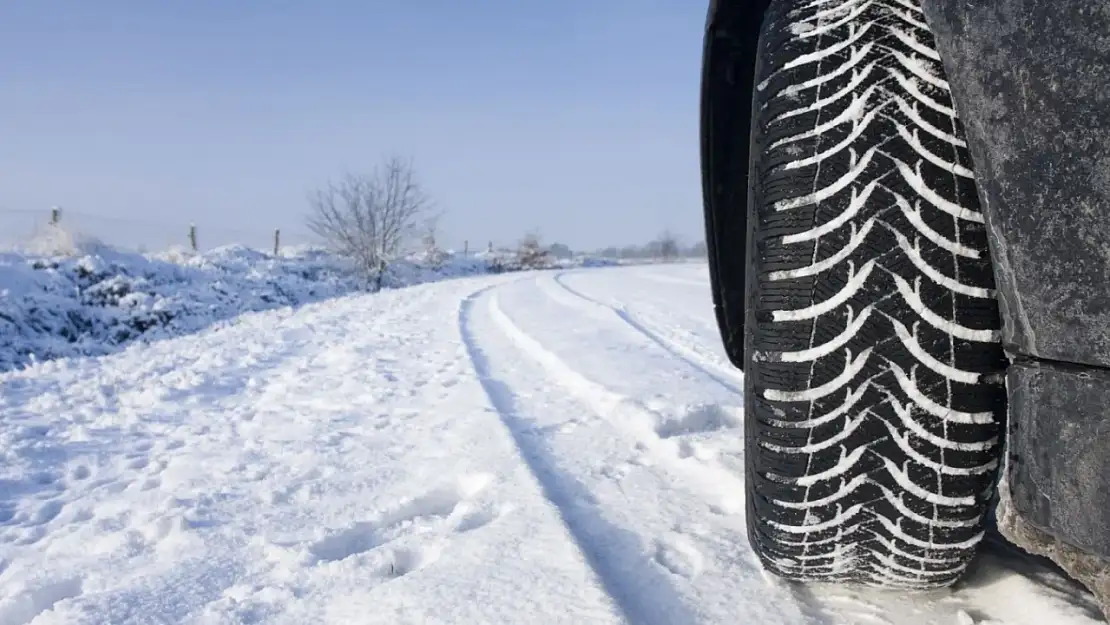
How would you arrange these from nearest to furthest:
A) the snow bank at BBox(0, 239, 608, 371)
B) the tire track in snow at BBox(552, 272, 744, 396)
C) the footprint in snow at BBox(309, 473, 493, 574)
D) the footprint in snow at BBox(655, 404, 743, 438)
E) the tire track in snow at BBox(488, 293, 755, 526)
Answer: the footprint in snow at BBox(309, 473, 493, 574) < the tire track in snow at BBox(488, 293, 755, 526) < the footprint in snow at BBox(655, 404, 743, 438) < the tire track in snow at BBox(552, 272, 744, 396) < the snow bank at BBox(0, 239, 608, 371)

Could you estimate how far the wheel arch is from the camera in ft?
4.07

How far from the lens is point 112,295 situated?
36.0 ft

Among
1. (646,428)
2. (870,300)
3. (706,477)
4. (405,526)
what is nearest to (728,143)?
(870,300)

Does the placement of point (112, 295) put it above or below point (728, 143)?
below

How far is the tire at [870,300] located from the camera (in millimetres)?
868

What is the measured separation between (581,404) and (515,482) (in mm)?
933

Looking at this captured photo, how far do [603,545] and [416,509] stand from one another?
20.8 inches

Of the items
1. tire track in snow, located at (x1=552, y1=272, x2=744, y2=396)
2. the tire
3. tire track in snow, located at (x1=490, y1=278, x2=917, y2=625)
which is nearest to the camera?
the tire

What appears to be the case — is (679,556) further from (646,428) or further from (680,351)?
(680,351)

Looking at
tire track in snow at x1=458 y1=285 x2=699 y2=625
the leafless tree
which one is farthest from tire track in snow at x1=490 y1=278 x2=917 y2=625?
the leafless tree

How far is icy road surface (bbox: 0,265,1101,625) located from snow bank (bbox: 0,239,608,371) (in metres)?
6.52

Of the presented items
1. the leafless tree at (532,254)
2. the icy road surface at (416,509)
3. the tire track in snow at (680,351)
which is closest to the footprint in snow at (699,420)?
the icy road surface at (416,509)

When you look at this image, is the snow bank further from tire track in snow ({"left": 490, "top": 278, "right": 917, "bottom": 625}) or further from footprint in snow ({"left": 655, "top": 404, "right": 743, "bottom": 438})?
footprint in snow ({"left": 655, "top": 404, "right": 743, "bottom": 438})

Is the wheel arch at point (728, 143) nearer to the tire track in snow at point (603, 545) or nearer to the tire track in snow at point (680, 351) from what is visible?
the tire track in snow at point (603, 545)
